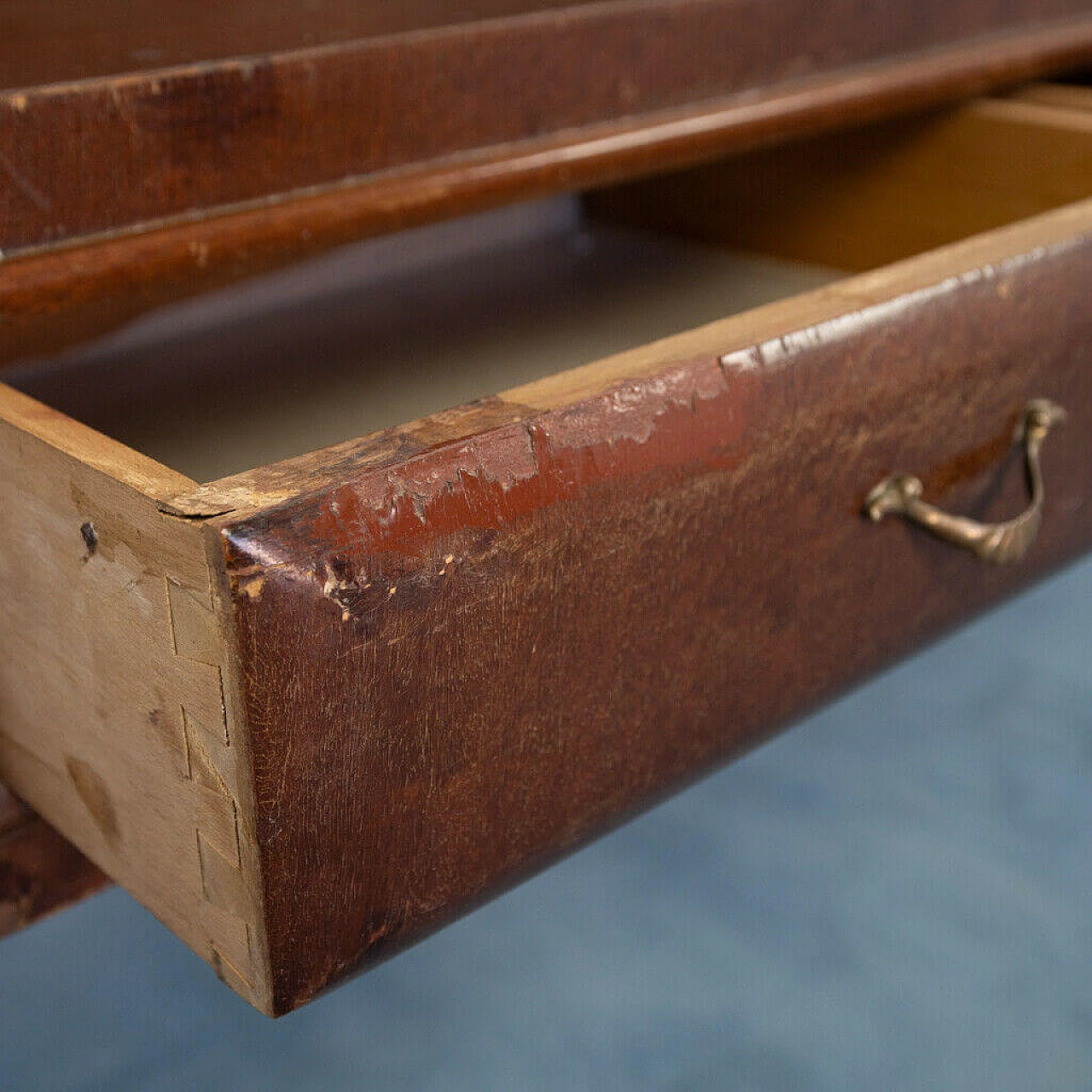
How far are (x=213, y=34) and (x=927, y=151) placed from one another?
1.58 feet

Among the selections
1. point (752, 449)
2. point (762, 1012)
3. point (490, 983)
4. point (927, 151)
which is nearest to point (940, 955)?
point (762, 1012)

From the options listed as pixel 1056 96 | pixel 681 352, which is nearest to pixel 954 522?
pixel 681 352

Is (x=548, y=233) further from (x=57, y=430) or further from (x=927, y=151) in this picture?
(x=57, y=430)

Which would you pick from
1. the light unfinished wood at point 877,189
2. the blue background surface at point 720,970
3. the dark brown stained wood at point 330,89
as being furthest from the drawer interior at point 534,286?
the blue background surface at point 720,970

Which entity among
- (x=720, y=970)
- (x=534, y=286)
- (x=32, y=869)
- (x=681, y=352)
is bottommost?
(x=720, y=970)

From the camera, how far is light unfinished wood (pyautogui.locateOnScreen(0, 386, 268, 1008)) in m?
0.40

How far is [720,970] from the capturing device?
2.42 feet

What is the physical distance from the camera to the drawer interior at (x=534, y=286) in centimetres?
68

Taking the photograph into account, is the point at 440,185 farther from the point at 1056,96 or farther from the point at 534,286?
the point at 1056,96

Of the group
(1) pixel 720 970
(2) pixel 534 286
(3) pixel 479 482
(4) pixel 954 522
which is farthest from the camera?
(2) pixel 534 286

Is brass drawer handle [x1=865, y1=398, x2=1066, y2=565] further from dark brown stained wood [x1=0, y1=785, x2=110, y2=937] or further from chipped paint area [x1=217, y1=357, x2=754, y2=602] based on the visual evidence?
dark brown stained wood [x1=0, y1=785, x2=110, y2=937]

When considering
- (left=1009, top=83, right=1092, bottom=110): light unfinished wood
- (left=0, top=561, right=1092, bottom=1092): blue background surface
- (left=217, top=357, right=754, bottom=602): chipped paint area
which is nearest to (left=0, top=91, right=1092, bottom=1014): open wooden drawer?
(left=217, top=357, right=754, bottom=602): chipped paint area

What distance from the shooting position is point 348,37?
0.60 meters

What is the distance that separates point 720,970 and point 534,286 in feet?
1.28
